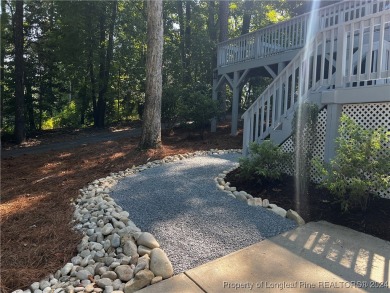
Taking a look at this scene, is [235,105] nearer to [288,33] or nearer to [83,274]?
[288,33]

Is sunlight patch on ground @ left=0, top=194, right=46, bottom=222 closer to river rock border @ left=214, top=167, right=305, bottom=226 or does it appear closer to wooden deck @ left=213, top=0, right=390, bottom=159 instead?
river rock border @ left=214, top=167, right=305, bottom=226

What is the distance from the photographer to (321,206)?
3400 mm

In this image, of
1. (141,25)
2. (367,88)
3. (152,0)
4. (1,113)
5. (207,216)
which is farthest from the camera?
(141,25)

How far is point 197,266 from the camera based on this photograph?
2.32m

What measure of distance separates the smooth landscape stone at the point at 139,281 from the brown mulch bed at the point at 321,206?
73.5 inches

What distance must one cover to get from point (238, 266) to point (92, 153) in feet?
20.4

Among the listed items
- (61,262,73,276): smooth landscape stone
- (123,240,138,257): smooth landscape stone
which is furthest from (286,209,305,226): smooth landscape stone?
(61,262,73,276): smooth landscape stone

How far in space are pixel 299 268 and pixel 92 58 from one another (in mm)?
12090

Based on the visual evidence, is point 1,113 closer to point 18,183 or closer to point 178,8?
point 18,183

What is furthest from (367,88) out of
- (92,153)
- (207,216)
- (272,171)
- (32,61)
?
(32,61)

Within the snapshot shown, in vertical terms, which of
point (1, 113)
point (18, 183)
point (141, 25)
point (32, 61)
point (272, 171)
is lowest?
point (18, 183)

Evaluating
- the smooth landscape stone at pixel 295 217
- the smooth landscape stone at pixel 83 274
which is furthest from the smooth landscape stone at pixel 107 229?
the smooth landscape stone at pixel 295 217

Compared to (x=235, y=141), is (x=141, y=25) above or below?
above

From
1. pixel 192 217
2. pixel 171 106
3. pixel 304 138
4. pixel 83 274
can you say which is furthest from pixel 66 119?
pixel 83 274
